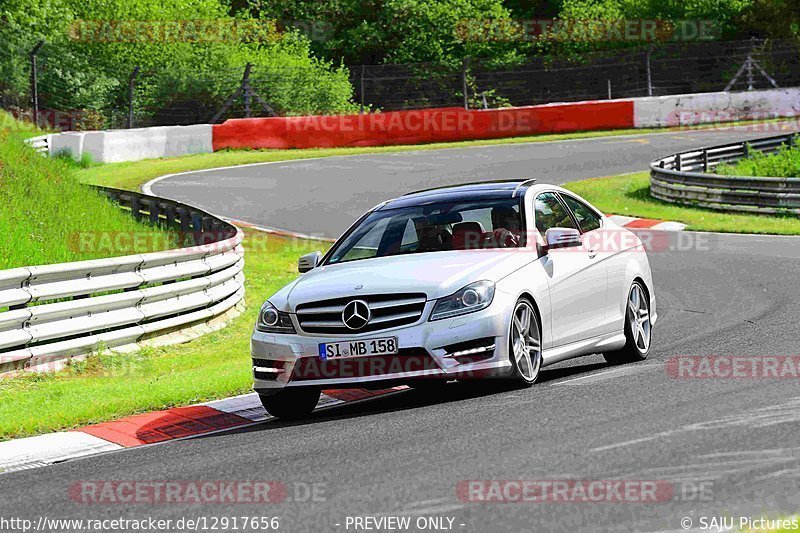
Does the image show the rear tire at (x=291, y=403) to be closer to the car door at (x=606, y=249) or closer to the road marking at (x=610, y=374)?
the road marking at (x=610, y=374)

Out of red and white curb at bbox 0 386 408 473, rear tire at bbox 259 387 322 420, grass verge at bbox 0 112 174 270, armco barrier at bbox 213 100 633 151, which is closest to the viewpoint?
red and white curb at bbox 0 386 408 473

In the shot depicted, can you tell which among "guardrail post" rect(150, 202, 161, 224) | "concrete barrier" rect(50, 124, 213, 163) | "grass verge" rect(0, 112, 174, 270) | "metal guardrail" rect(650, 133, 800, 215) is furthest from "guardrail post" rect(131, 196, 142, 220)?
"concrete barrier" rect(50, 124, 213, 163)

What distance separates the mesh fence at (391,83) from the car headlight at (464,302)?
31.6 meters

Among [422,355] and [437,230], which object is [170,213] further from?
[422,355]

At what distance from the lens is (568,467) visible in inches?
256

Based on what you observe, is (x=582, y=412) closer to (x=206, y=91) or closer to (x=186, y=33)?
(x=206, y=91)

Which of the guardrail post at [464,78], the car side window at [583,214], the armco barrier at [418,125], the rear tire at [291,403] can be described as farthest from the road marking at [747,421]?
the guardrail post at [464,78]

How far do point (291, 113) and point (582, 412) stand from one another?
3555cm

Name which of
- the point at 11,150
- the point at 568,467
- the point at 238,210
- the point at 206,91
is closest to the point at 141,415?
the point at 568,467

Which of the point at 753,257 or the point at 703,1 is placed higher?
the point at 703,1

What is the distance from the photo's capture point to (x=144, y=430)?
9.10m

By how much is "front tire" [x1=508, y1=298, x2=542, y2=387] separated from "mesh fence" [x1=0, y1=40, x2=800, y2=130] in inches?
1235

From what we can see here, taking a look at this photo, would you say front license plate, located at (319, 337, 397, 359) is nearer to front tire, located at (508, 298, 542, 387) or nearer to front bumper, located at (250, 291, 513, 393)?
front bumper, located at (250, 291, 513, 393)

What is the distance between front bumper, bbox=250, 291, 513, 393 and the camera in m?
8.73
